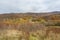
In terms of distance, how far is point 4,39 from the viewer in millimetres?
16047

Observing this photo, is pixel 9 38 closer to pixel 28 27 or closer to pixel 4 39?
pixel 4 39

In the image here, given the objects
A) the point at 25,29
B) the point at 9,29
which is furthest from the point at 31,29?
the point at 9,29

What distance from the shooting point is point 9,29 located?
1753cm

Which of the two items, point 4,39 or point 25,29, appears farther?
point 25,29

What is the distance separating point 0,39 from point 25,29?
2.34 meters

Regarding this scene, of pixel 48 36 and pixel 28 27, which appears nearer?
pixel 48 36

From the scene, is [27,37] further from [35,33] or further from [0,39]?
[0,39]

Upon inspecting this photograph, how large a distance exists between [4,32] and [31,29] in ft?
7.33

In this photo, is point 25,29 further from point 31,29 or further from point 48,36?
point 48,36

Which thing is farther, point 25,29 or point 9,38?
point 25,29

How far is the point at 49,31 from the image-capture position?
16953mm

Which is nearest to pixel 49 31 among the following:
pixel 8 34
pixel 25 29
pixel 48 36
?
pixel 48 36

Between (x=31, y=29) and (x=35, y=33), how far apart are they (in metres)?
0.90

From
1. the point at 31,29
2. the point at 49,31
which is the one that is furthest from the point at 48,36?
the point at 31,29
